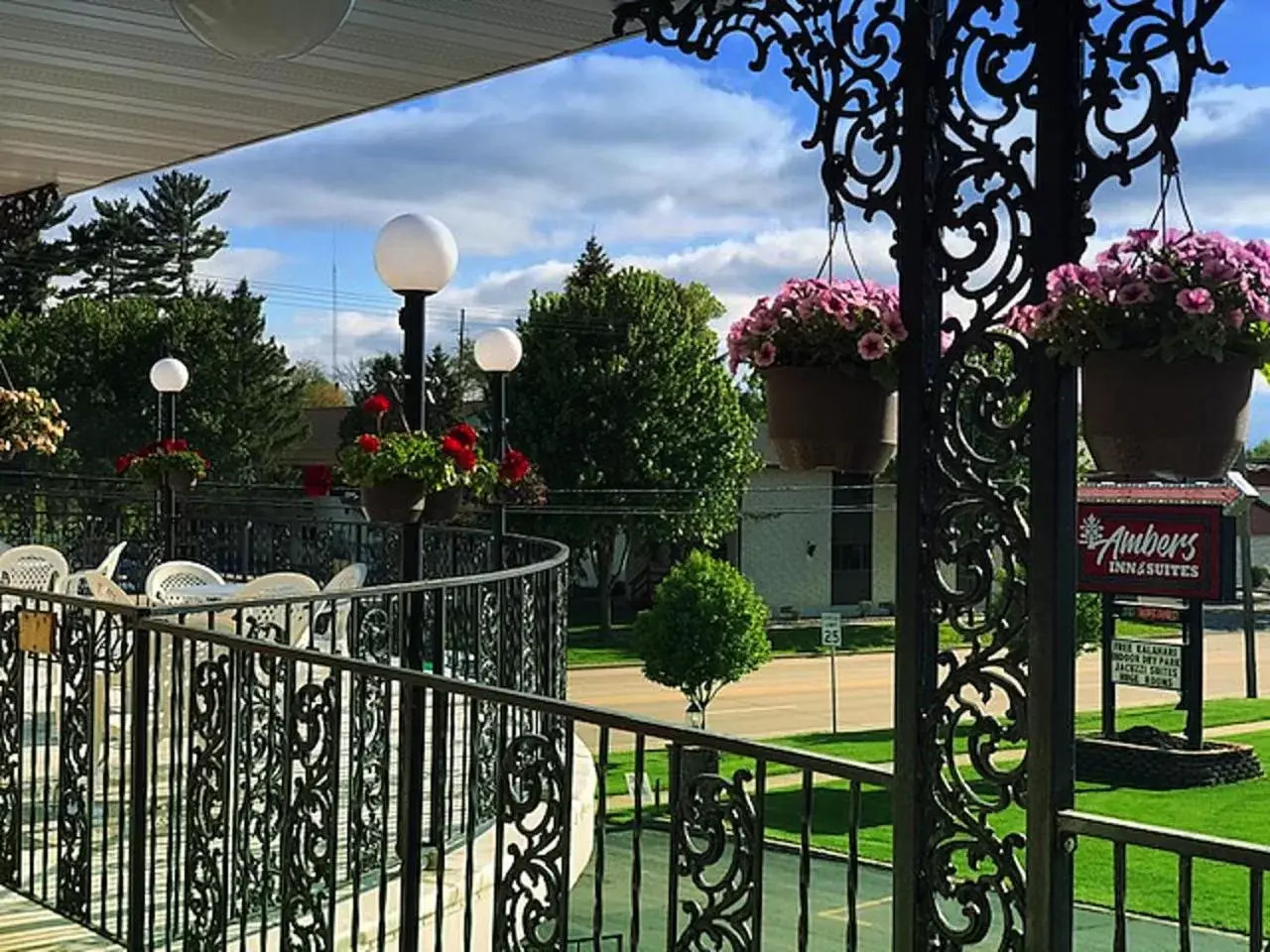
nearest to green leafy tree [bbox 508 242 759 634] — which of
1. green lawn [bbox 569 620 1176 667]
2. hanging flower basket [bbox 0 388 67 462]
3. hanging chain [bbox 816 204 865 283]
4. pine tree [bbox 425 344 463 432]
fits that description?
green lawn [bbox 569 620 1176 667]

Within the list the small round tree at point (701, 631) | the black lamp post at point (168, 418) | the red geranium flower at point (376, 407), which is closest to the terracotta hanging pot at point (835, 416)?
the red geranium flower at point (376, 407)

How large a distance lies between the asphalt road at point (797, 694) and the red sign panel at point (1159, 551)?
6385 millimetres

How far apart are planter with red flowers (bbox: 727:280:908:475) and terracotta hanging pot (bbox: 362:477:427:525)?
10.6ft

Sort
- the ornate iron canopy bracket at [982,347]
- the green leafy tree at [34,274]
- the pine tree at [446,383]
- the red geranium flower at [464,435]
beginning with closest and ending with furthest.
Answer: the ornate iron canopy bracket at [982,347]
the red geranium flower at [464,435]
the green leafy tree at [34,274]
the pine tree at [446,383]

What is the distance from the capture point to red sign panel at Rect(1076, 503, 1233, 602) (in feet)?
78.6

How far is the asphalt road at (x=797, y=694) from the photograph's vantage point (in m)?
29.7

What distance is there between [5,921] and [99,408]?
33.2m

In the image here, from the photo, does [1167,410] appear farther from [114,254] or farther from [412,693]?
[114,254]

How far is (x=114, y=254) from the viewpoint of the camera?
43.1 meters

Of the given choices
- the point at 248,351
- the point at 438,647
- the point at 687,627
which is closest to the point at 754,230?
the point at 248,351

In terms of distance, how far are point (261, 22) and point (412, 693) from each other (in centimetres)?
148

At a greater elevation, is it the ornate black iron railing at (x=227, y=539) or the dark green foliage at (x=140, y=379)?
the dark green foliage at (x=140, y=379)

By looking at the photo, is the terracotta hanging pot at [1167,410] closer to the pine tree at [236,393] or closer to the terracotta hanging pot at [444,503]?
the terracotta hanging pot at [444,503]

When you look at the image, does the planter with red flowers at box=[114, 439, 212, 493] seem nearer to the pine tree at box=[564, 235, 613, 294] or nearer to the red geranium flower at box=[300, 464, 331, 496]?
the red geranium flower at box=[300, 464, 331, 496]
